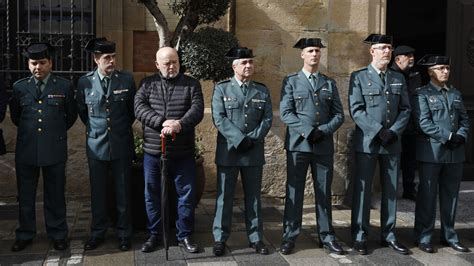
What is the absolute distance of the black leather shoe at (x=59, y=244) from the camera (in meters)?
5.47

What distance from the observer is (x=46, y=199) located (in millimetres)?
5547

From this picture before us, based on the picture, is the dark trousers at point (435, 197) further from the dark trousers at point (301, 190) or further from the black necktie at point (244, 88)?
the black necktie at point (244, 88)

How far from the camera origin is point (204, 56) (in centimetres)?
599

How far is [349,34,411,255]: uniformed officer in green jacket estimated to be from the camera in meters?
5.51

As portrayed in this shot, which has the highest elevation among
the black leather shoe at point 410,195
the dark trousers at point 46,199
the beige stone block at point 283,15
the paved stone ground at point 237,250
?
the beige stone block at point 283,15

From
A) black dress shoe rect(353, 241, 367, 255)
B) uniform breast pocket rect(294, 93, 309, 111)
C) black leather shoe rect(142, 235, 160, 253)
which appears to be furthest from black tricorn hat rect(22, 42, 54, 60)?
black dress shoe rect(353, 241, 367, 255)

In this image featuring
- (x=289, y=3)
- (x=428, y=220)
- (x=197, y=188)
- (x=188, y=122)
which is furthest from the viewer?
(x=289, y=3)

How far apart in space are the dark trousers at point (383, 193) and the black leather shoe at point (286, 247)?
61cm

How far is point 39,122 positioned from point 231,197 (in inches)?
71.9

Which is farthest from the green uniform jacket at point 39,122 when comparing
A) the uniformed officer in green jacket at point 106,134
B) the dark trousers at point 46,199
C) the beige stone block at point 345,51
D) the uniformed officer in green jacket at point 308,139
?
the beige stone block at point 345,51

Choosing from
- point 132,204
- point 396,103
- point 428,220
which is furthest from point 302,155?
point 132,204

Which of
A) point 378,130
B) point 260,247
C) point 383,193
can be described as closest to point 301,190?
point 260,247

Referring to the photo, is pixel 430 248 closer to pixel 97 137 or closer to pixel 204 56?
pixel 204 56

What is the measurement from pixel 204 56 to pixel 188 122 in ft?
3.23
